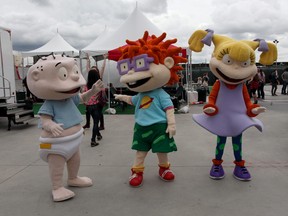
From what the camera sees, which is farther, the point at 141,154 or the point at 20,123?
the point at 20,123

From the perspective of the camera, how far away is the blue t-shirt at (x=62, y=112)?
3211 mm

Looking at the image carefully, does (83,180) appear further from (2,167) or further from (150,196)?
(2,167)

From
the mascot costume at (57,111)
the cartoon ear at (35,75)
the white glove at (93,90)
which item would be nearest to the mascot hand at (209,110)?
the white glove at (93,90)

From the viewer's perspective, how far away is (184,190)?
344cm

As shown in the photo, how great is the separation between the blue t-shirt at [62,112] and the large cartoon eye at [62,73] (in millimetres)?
299

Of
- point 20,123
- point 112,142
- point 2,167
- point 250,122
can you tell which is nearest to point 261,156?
point 250,122

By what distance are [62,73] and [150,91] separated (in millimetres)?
1106

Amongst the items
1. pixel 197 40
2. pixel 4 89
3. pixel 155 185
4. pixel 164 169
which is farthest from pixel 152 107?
pixel 4 89

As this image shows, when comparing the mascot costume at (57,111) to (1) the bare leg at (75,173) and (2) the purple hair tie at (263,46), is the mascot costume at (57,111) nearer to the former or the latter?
(1) the bare leg at (75,173)

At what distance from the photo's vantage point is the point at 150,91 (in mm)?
3619

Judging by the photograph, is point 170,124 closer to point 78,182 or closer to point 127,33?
point 78,182

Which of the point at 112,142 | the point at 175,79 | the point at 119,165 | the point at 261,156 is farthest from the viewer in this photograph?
the point at 112,142

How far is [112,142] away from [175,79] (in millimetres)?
2655

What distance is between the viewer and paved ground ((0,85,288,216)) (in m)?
2.99
